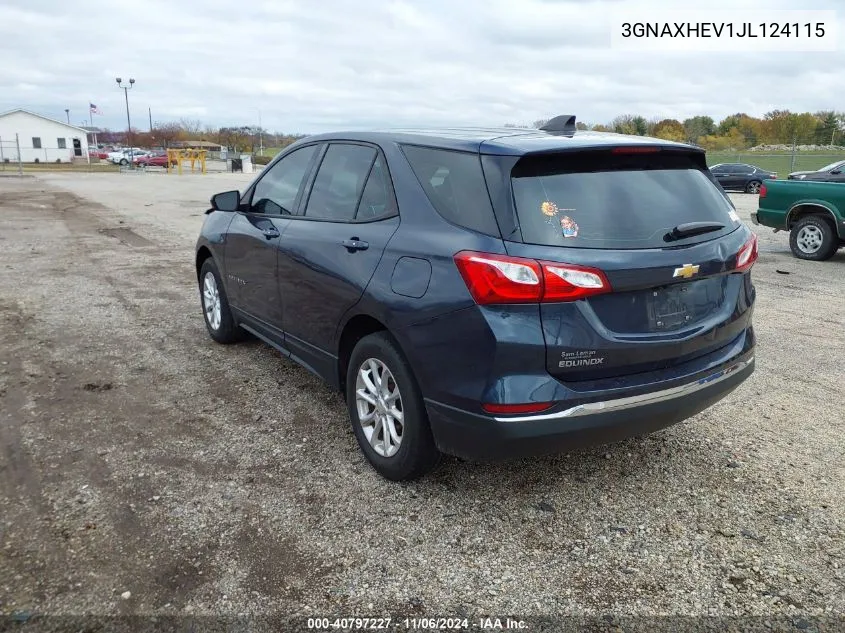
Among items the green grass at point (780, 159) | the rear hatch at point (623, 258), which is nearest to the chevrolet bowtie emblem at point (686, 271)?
the rear hatch at point (623, 258)

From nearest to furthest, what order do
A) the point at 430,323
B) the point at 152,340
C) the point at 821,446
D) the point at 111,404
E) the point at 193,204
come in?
the point at 430,323
the point at 821,446
the point at 111,404
the point at 152,340
the point at 193,204

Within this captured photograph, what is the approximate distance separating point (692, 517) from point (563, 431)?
0.87 meters

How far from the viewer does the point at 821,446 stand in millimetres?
3777

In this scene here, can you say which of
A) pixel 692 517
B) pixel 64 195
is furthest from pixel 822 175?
pixel 64 195

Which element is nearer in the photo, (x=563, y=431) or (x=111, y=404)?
(x=563, y=431)

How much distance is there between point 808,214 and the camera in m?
10.5

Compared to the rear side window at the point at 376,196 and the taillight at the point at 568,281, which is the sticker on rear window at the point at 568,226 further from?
the rear side window at the point at 376,196

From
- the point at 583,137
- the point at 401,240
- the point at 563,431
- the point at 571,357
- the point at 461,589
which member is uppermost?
the point at 583,137

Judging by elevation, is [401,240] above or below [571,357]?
above

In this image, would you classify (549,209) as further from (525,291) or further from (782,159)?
(782,159)

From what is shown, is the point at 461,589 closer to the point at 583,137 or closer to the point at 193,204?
the point at 583,137

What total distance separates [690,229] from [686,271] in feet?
0.86

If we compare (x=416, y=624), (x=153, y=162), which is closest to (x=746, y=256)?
(x=416, y=624)

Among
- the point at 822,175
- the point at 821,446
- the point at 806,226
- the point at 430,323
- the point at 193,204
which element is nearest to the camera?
the point at 430,323
